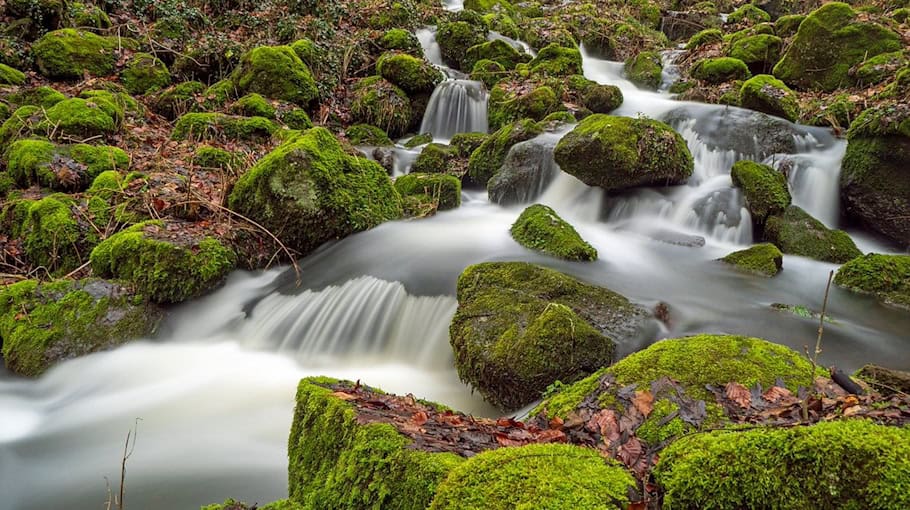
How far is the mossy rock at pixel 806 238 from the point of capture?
7590mm

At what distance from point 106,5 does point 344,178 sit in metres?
11.6

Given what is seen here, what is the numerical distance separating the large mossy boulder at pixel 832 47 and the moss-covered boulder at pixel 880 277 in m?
7.33

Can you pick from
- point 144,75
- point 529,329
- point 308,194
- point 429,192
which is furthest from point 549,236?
point 144,75

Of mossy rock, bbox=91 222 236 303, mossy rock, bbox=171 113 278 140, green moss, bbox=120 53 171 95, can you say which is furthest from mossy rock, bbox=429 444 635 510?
green moss, bbox=120 53 171 95

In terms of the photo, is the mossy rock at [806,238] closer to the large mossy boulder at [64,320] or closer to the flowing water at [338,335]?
the flowing water at [338,335]

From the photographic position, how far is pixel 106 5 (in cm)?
1395

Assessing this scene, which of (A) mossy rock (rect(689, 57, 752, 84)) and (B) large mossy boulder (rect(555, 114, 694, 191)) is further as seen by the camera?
(A) mossy rock (rect(689, 57, 752, 84))

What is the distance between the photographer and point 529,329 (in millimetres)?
4328

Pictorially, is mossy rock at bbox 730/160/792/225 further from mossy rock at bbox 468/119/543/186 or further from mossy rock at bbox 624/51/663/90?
mossy rock at bbox 624/51/663/90

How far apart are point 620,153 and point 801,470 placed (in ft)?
23.4

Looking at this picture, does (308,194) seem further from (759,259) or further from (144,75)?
(144,75)

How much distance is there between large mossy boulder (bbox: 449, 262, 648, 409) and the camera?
4113mm

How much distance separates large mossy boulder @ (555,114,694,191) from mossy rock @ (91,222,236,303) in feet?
18.7

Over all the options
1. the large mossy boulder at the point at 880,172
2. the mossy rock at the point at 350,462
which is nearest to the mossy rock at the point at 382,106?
the large mossy boulder at the point at 880,172
